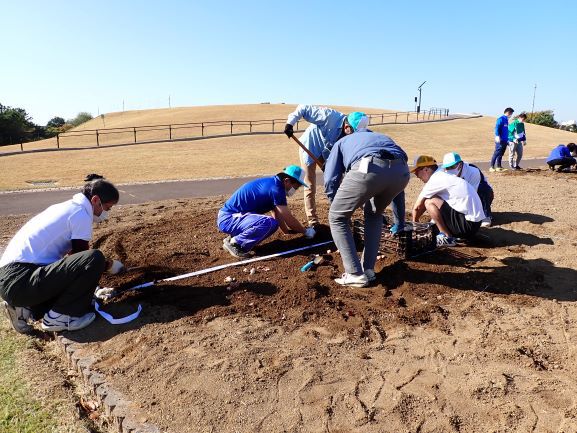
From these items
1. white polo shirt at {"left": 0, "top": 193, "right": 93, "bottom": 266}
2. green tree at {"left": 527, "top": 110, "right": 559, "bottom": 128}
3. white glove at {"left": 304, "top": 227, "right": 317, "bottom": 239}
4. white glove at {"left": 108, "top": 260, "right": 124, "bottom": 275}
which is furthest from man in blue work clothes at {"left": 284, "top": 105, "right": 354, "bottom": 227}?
green tree at {"left": 527, "top": 110, "right": 559, "bottom": 128}

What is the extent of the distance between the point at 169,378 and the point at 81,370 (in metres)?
0.66

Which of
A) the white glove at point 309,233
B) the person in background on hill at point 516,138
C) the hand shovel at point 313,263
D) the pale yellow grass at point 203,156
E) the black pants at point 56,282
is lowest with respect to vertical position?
the pale yellow grass at point 203,156

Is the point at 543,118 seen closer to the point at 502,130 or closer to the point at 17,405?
the point at 502,130

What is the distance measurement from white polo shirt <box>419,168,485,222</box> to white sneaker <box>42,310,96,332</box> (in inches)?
152

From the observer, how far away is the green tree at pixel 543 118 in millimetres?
68188

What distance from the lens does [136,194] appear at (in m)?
10.5

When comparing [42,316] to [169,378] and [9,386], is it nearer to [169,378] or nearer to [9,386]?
[9,386]

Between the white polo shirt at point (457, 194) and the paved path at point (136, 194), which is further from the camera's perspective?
the paved path at point (136, 194)

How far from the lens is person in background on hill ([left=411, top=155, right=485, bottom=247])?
5.30m

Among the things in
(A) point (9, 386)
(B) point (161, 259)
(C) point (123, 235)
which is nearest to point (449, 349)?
(A) point (9, 386)

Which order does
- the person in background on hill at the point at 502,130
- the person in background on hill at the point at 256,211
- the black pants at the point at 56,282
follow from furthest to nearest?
1. the person in background on hill at the point at 502,130
2. the person in background on hill at the point at 256,211
3. the black pants at the point at 56,282

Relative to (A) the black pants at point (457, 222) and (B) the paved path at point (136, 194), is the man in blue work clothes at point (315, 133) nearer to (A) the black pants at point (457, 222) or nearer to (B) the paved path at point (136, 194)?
(A) the black pants at point (457, 222)

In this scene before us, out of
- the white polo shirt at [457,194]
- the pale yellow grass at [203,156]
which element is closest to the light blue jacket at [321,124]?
the white polo shirt at [457,194]

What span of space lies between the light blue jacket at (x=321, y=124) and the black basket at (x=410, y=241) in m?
1.24
